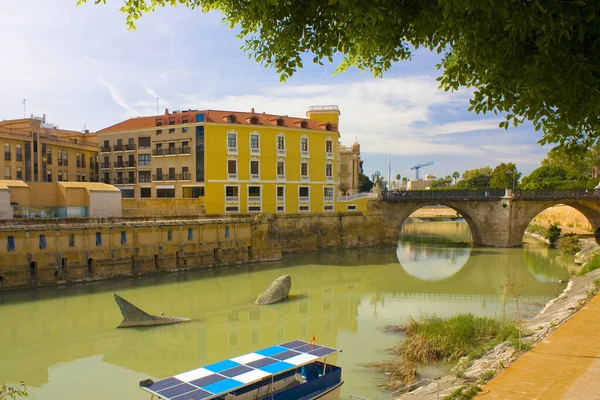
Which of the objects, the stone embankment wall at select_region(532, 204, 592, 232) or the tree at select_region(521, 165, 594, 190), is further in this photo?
the tree at select_region(521, 165, 594, 190)

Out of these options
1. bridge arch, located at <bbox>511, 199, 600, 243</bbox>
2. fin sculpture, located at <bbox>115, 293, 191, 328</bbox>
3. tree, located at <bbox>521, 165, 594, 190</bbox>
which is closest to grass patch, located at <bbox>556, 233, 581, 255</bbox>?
bridge arch, located at <bbox>511, 199, 600, 243</bbox>

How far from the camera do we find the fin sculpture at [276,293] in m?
21.6

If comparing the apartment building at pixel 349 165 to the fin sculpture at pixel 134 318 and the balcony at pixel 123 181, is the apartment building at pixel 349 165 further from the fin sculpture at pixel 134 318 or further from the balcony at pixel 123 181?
the fin sculpture at pixel 134 318

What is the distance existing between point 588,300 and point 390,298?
9.41 metres

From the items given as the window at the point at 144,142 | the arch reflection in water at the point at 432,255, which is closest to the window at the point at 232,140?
the window at the point at 144,142

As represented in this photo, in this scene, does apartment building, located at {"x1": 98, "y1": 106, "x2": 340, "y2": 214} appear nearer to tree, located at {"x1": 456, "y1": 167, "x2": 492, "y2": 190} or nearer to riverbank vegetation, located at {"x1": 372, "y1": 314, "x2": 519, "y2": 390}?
riverbank vegetation, located at {"x1": 372, "y1": 314, "x2": 519, "y2": 390}

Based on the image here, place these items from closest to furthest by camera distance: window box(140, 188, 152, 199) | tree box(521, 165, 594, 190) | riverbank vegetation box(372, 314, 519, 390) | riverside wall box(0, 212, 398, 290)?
riverbank vegetation box(372, 314, 519, 390), riverside wall box(0, 212, 398, 290), window box(140, 188, 152, 199), tree box(521, 165, 594, 190)

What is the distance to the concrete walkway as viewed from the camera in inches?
313

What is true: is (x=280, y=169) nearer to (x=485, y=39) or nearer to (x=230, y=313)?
(x=230, y=313)

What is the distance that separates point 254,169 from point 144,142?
9.57 m

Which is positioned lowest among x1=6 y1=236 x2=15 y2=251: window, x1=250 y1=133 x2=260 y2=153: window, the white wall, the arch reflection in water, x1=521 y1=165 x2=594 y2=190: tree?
the arch reflection in water

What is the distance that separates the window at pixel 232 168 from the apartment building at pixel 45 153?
16.5 meters

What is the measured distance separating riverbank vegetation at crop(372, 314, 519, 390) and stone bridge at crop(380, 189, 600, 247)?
27.5m

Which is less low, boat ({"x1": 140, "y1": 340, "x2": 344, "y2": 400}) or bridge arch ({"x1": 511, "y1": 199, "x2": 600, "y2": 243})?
bridge arch ({"x1": 511, "y1": 199, "x2": 600, "y2": 243})
